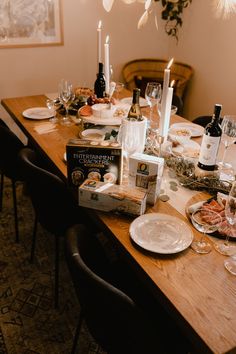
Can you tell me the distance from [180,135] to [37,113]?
3.20 feet

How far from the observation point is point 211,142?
53.6 inches

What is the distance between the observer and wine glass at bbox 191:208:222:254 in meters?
1.09

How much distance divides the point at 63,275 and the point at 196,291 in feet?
3.95

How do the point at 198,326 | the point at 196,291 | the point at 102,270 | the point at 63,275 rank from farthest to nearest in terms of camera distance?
the point at 63,275 → the point at 102,270 → the point at 196,291 → the point at 198,326

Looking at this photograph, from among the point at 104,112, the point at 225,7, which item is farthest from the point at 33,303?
the point at 225,7

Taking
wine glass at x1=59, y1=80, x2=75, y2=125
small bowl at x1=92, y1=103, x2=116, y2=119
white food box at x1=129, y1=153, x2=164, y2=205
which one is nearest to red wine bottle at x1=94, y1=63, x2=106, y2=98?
wine glass at x1=59, y1=80, x2=75, y2=125

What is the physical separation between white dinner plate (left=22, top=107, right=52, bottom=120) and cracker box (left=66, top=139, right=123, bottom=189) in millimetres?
943

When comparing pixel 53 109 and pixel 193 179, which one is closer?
pixel 193 179

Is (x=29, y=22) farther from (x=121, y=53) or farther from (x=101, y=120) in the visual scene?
(x=101, y=120)

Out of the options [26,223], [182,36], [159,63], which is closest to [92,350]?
[26,223]

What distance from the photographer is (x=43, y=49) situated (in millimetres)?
3299

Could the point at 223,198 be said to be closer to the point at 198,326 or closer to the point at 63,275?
the point at 198,326

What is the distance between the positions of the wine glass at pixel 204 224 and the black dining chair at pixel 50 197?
573mm

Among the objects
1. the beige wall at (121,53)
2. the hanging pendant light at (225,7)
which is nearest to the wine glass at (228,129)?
the beige wall at (121,53)
